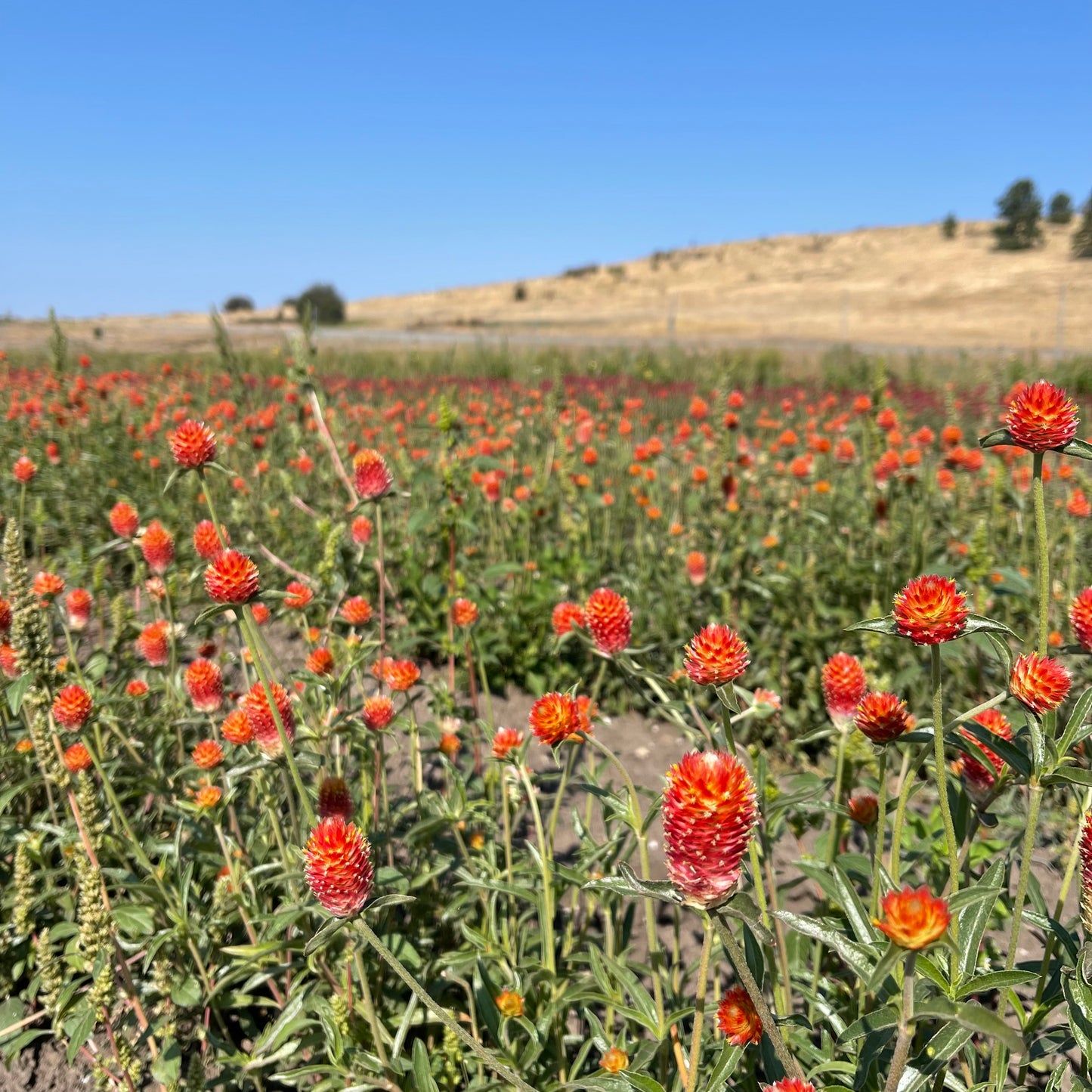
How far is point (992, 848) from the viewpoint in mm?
2018

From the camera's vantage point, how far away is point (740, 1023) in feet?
3.37

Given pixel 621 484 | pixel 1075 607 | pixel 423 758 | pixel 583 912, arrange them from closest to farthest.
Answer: pixel 1075 607
pixel 583 912
pixel 423 758
pixel 621 484

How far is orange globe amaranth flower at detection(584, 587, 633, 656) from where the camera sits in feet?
4.88

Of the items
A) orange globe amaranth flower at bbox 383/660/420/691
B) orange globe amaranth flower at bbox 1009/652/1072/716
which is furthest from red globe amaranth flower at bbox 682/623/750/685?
orange globe amaranth flower at bbox 383/660/420/691

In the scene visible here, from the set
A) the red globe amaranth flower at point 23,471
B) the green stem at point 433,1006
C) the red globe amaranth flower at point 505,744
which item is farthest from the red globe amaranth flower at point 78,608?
the green stem at point 433,1006

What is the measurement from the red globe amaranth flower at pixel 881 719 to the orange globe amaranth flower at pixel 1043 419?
45 centimetres

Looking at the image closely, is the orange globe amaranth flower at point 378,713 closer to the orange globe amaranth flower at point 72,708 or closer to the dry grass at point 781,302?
the orange globe amaranth flower at point 72,708

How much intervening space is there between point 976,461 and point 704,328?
3523cm

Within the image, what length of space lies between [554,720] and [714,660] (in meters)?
0.34

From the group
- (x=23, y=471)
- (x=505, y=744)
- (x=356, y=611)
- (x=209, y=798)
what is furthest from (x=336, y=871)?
(x=23, y=471)

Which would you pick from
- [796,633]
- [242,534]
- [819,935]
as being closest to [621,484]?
→ [796,633]

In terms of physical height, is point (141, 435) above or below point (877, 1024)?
above

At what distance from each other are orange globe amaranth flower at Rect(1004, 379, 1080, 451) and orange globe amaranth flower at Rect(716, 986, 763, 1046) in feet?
3.05

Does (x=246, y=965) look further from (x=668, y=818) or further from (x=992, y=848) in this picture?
(x=992, y=848)
